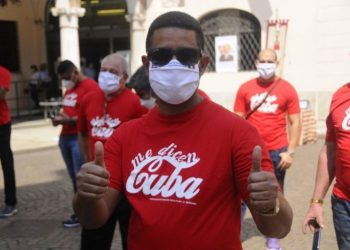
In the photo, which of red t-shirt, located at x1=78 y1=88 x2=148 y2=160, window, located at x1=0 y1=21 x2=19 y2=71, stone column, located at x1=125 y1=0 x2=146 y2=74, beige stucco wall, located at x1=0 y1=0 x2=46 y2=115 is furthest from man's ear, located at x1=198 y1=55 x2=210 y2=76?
window, located at x1=0 y1=21 x2=19 y2=71

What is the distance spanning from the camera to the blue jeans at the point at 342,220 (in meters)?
2.83

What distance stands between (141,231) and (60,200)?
5.12 meters

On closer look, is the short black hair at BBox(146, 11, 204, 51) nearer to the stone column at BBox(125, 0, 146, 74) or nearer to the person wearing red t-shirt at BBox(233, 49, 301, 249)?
the person wearing red t-shirt at BBox(233, 49, 301, 249)

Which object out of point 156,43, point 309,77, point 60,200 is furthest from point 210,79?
point 156,43

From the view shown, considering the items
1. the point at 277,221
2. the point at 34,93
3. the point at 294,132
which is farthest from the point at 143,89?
the point at 34,93

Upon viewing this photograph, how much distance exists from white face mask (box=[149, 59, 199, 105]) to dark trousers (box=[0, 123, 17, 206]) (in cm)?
431

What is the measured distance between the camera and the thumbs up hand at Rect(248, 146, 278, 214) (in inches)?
63.7

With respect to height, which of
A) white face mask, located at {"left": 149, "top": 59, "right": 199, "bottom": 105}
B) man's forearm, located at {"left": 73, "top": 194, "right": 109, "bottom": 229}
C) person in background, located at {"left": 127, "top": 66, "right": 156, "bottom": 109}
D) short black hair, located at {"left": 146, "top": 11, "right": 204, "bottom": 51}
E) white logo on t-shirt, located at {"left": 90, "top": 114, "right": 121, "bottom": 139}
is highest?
short black hair, located at {"left": 146, "top": 11, "right": 204, "bottom": 51}

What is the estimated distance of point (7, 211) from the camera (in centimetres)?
609

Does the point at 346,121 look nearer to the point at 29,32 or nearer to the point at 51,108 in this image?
the point at 51,108

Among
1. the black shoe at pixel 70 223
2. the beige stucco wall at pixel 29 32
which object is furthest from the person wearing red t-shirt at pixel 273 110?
the beige stucco wall at pixel 29 32

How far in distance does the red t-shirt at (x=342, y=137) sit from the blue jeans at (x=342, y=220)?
0.04m

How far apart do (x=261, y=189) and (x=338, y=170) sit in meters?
1.46

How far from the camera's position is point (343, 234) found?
9.39ft
